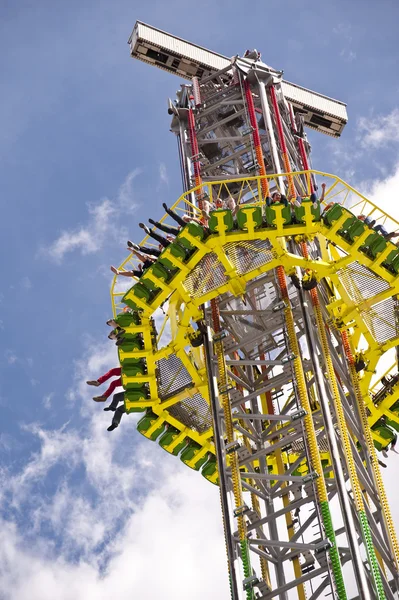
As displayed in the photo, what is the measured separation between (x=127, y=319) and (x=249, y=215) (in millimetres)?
5464

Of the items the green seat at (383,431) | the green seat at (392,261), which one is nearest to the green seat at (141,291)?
the green seat at (392,261)

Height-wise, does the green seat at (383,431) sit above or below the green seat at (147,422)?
below

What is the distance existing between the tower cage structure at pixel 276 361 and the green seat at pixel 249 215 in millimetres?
32

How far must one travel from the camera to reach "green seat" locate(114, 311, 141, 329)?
31547 millimetres

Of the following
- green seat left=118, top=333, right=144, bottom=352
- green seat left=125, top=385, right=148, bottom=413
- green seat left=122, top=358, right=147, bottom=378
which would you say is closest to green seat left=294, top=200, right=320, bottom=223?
green seat left=118, top=333, right=144, bottom=352

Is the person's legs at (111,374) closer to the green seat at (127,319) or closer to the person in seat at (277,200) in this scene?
the green seat at (127,319)

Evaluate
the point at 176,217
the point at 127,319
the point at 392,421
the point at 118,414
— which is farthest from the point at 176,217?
the point at 392,421

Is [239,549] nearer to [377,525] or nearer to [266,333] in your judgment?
[377,525]

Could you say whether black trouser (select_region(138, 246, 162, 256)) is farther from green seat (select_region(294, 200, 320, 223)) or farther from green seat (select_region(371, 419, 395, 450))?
green seat (select_region(371, 419, 395, 450))

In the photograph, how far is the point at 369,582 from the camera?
26484mm

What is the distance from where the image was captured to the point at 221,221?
1156 inches

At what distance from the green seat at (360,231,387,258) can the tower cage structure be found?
0.11ft

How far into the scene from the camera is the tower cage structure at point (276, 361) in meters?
27.2

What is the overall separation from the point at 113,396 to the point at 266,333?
19.8 ft
